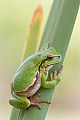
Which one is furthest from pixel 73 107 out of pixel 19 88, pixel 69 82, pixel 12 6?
pixel 19 88

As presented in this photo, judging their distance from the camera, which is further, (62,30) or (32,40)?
(32,40)

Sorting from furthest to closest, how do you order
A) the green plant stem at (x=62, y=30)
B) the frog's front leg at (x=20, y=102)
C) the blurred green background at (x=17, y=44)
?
1. the blurred green background at (x=17, y=44)
2. the frog's front leg at (x=20, y=102)
3. the green plant stem at (x=62, y=30)

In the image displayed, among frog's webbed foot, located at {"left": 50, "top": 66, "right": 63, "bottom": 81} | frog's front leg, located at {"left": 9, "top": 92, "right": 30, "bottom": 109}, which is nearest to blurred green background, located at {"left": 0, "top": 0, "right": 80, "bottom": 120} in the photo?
frog's front leg, located at {"left": 9, "top": 92, "right": 30, "bottom": 109}

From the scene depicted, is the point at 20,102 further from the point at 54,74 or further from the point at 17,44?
the point at 17,44

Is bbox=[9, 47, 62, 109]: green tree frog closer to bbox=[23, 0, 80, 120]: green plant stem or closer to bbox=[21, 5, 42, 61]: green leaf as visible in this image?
bbox=[21, 5, 42, 61]: green leaf

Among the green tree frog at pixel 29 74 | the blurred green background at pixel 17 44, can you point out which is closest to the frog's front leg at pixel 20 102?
the green tree frog at pixel 29 74

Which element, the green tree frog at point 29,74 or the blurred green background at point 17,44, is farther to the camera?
the blurred green background at point 17,44

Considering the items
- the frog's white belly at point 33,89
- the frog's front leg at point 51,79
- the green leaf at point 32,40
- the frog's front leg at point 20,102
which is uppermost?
the green leaf at point 32,40

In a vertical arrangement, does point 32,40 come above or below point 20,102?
above

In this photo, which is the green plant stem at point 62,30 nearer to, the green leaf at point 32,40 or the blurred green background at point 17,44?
the green leaf at point 32,40

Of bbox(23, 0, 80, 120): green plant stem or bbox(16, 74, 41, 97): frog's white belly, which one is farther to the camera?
bbox(16, 74, 41, 97): frog's white belly

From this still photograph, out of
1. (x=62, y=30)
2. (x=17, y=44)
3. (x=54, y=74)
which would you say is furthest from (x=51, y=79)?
(x=17, y=44)

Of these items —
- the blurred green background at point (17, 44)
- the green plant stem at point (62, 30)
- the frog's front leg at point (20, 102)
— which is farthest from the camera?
the blurred green background at point (17, 44)
